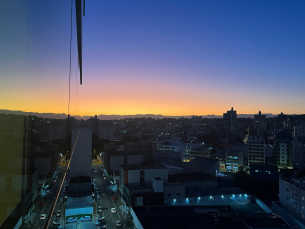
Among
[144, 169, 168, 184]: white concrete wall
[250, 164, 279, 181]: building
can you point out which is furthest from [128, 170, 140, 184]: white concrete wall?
[250, 164, 279, 181]: building

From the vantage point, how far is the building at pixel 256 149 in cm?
1036

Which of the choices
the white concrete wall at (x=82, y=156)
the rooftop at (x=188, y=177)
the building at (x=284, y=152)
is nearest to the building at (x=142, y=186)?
the rooftop at (x=188, y=177)

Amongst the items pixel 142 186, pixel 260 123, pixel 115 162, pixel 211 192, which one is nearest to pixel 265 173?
pixel 211 192

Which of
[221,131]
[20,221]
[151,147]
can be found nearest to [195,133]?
[221,131]

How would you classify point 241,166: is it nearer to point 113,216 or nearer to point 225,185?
point 225,185

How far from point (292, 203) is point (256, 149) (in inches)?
253

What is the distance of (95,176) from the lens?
28.9ft

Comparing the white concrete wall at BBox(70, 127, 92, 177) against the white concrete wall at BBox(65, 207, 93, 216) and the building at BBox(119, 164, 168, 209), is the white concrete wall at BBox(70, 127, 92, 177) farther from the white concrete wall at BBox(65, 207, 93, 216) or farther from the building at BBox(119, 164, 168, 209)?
the white concrete wall at BBox(65, 207, 93, 216)

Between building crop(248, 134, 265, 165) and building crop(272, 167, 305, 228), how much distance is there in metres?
5.95

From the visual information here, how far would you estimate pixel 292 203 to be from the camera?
4395mm

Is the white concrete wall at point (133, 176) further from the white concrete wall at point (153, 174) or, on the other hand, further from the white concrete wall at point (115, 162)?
the white concrete wall at point (115, 162)

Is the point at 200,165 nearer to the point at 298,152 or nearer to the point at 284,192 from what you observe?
the point at 284,192

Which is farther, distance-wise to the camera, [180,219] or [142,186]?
[142,186]

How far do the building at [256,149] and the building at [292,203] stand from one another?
19.5 feet
